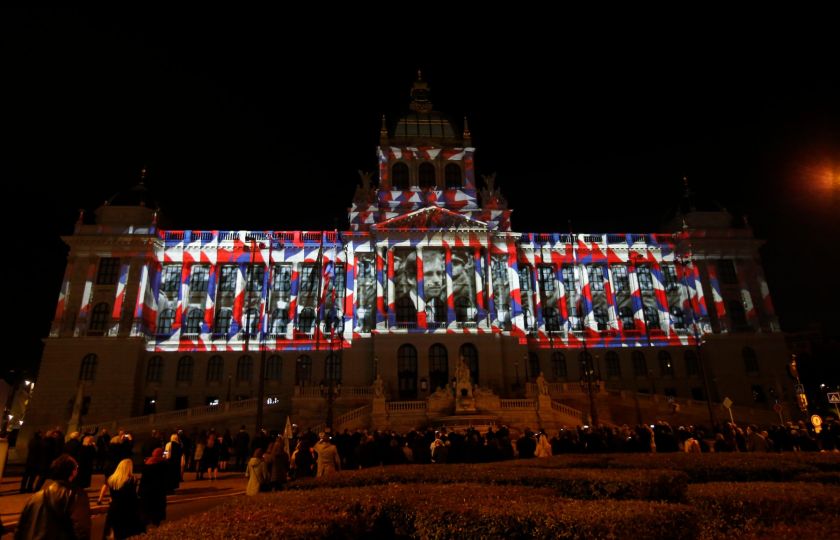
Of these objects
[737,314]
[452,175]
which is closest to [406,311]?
[452,175]

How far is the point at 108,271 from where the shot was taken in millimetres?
52781

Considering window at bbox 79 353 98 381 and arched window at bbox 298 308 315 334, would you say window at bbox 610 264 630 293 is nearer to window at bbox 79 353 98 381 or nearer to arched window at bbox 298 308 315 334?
arched window at bbox 298 308 315 334

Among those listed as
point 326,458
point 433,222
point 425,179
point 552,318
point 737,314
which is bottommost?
→ point 326,458

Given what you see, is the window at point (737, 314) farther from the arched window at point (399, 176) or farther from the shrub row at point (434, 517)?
the shrub row at point (434, 517)

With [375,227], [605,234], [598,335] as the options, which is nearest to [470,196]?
[375,227]

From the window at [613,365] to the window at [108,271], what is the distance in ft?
167

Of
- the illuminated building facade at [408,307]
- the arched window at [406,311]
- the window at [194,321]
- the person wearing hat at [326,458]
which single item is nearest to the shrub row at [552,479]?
the person wearing hat at [326,458]

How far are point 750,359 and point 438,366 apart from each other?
107 feet

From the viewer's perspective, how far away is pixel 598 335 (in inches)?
2173

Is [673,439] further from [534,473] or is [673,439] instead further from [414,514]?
[414,514]

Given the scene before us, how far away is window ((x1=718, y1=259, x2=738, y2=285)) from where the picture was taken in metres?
Result: 57.3

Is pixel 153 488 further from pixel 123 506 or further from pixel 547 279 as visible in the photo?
pixel 547 279

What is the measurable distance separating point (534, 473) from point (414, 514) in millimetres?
4474

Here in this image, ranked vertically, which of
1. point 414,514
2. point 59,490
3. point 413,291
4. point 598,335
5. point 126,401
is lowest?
point 414,514
